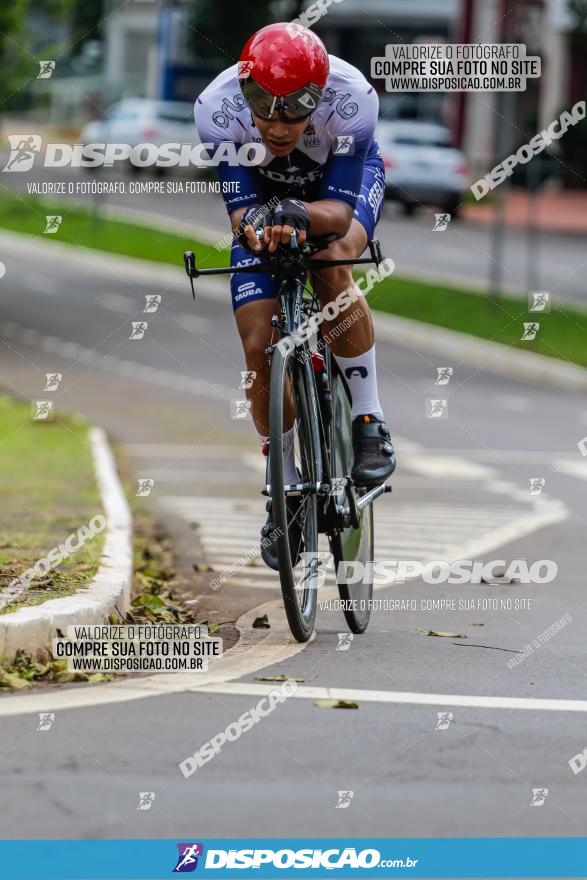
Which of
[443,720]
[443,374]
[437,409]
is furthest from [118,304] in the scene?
[443,720]

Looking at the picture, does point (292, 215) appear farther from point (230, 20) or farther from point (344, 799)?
point (230, 20)

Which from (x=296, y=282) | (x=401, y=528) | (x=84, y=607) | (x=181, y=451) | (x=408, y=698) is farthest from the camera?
(x=181, y=451)

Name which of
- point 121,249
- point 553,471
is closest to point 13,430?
point 553,471

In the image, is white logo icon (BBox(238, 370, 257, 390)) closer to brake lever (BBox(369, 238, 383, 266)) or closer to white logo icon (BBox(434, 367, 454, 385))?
brake lever (BBox(369, 238, 383, 266))

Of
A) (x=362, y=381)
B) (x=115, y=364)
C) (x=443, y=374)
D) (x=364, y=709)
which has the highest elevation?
(x=362, y=381)

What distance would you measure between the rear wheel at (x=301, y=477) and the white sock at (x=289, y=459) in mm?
17

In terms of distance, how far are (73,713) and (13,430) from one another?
10.2 m

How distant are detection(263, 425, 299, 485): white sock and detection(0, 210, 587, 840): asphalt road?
1.93ft

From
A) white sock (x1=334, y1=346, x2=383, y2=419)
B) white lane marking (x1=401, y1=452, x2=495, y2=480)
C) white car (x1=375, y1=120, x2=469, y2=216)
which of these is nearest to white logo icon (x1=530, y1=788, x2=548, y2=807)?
white sock (x1=334, y1=346, x2=383, y2=419)

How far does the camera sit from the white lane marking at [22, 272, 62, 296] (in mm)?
30672

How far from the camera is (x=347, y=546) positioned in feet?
22.6

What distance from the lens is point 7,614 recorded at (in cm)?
596

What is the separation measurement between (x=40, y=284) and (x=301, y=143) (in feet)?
84.0

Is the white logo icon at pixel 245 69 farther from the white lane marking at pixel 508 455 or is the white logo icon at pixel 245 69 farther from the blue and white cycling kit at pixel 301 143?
the white lane marking at pixel 508 455
